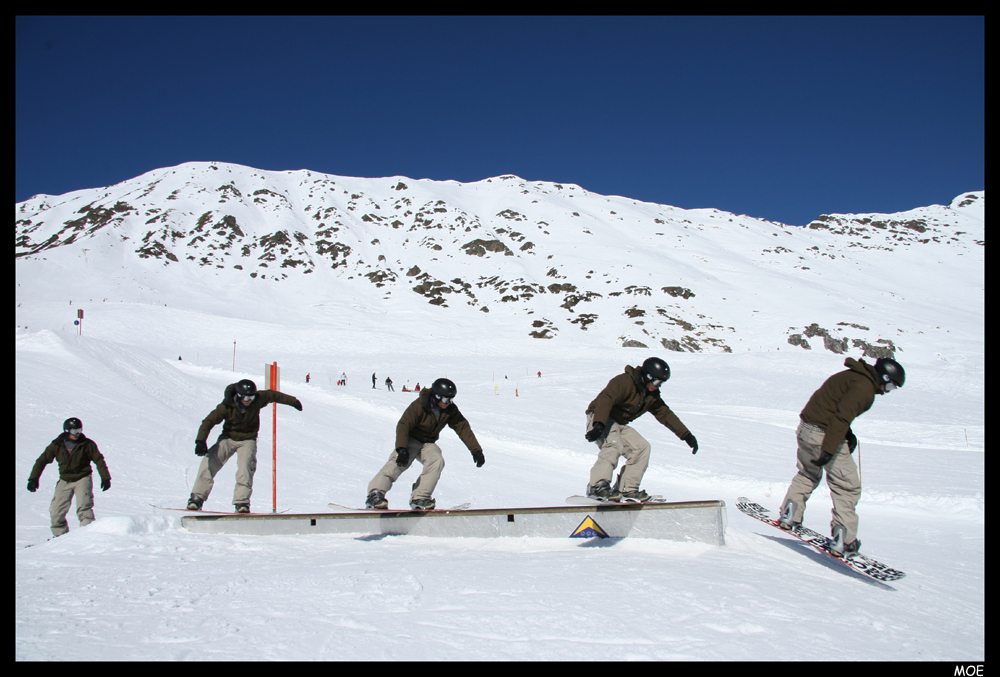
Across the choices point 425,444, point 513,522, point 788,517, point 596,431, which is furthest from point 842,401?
point 425,444

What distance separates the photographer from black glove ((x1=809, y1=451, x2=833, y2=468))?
560cm

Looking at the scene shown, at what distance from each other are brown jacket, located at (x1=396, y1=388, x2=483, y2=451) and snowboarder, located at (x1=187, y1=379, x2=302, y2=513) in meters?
1.85

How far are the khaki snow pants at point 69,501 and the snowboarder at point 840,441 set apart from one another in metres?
8.36

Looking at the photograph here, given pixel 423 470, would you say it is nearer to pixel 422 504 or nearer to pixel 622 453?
pixel 422 504

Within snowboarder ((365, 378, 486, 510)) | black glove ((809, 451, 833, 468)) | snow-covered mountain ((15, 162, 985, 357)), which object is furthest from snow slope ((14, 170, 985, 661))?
snow-covered mountain ((15, 162, 985, 357))

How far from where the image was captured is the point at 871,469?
15.1 meters

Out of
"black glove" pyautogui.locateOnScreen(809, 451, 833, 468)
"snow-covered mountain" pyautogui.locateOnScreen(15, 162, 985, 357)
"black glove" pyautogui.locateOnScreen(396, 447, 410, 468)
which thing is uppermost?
"snow-covered mountain" pyautogui.locateOnScreen(15, 162, 985, 357)

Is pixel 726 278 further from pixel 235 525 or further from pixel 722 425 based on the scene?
pixel 235 525

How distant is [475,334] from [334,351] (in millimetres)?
19199

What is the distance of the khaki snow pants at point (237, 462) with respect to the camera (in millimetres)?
7801

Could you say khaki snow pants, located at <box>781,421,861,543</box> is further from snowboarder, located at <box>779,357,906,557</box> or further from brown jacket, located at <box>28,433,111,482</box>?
brown jacket, located at <box>28,433,111,482</box>

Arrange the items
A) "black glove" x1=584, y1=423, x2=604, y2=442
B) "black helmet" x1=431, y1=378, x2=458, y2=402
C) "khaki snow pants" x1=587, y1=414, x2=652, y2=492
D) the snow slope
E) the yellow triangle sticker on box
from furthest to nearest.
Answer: "black helmet" x1=431, y1=378, x2=458, y2=402 → "khaki snow pants" x1=587, y1=414, x2=652, y2=492 → the yellow triangle sticker on box → "black glove" x1=584, y1=423, x2=604, y2=442 → the snow slope

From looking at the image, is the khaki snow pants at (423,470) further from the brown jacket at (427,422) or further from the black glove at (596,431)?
the black glove at (596,431)

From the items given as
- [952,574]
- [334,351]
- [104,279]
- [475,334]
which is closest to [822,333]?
[475,334]
